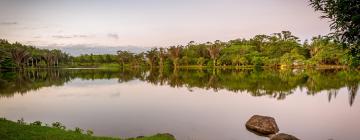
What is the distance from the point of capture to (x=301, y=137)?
14766 millimetres

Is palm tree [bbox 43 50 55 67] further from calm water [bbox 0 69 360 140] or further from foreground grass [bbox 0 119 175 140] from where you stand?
foreground grass [bbox 0 119 175 140]

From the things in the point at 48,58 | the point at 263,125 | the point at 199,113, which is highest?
the point at 48,58

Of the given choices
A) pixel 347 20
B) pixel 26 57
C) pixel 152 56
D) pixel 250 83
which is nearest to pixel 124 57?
pixel 152 56

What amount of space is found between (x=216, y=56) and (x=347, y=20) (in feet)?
309

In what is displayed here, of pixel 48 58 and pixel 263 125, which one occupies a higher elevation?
pixel 48 58

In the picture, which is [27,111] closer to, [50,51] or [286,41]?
[286,41]

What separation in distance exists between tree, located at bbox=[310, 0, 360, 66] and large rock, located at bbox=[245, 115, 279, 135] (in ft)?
22.3

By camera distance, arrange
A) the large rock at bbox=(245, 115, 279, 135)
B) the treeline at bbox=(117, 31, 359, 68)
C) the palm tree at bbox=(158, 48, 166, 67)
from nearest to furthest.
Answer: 1. the large rock at bbox=(245, 115, 279, 135)
2. the treeline at bbox=(117, 31, 359, 68)
3. the palm tree at bbox=(158, 48, 166, 67)

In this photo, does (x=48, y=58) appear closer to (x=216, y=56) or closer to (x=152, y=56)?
(x=152, y=56)

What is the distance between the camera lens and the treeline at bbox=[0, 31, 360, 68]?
295ft

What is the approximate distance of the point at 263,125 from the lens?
50.8 feet

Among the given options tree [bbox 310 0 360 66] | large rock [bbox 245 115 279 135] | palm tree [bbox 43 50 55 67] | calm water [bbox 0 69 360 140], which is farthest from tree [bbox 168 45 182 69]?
tree [bbox 310 0 360 66]

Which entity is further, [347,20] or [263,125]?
[263,125]

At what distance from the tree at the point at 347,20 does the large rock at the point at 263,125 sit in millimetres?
6785
